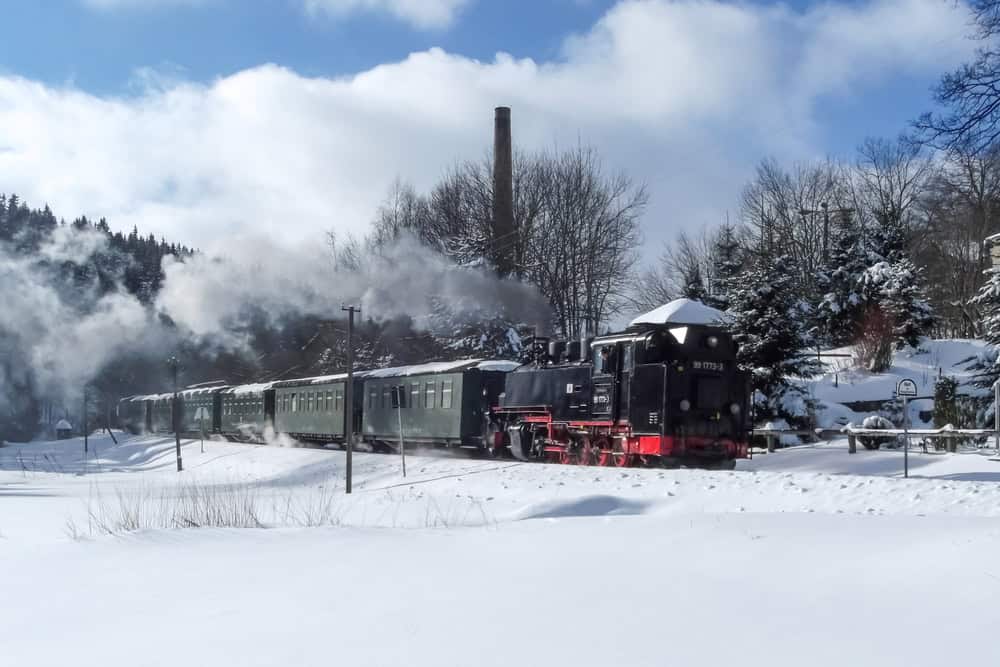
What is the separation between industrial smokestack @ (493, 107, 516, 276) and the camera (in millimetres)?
44312

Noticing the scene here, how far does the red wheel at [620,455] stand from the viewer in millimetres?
19844

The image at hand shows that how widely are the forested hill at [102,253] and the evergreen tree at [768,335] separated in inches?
1143

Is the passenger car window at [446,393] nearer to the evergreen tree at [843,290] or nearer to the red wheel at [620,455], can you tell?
the red wheel at [620,455]

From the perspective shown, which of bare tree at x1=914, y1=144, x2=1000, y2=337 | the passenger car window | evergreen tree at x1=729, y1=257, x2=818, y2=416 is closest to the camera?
the passenger car window

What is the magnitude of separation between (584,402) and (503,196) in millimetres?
28623

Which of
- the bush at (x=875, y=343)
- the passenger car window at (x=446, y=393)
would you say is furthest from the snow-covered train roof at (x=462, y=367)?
the bush at (x=875, y=343)

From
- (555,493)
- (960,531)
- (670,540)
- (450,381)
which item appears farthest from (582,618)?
(450,381)

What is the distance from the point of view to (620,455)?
20.1 meters

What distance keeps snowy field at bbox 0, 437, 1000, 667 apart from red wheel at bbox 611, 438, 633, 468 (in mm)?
5778

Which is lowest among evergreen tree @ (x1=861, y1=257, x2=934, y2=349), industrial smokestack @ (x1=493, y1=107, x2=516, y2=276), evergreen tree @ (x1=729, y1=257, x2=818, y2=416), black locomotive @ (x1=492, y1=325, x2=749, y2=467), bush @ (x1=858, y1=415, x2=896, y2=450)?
bush @ (x1=858, y1=415, x2=896, y2=450)

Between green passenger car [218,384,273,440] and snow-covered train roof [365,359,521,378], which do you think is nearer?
snow-covered train roof [365,359,521,378]

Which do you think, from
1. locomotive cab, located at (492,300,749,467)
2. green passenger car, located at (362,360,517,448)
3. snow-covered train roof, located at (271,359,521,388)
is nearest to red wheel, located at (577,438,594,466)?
locomotive cab, located at (492,300,749,467)

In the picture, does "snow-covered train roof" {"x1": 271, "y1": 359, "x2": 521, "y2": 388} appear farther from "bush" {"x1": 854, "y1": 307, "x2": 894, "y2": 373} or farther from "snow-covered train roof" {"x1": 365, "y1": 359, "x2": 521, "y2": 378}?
"bush" {"x1": 854, "y1": 307, "x2": 894, "y2": 373}

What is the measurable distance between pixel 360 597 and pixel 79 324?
5473cm
